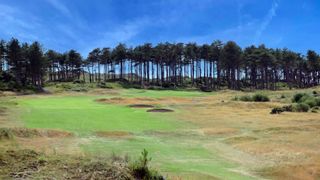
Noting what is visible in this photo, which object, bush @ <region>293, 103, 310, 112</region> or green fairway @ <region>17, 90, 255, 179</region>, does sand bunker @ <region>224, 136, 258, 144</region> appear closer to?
green fairway @ <region>17, 90, 255, 179</region>

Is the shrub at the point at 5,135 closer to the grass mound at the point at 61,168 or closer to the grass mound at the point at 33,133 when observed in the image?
the grass mound at the point at 33,133

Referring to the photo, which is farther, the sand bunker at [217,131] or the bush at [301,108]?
the bush at [301,108]

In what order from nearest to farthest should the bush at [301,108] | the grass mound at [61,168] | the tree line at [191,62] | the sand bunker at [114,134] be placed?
the grass mound at [61,168] < the sand bunker at [114,134] < the bush at [301,108] < the tree line at [191,62]

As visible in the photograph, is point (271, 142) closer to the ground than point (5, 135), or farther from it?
closer to the ground

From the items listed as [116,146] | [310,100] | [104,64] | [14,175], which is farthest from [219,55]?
[14,175]

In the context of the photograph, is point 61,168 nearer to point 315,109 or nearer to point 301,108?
point 301,108

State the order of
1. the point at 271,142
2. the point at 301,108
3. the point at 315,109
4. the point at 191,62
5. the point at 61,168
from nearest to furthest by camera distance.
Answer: the point at 61,168, the point at 271,142, the point at 301,108, the point at 315,109, the point at 191,62

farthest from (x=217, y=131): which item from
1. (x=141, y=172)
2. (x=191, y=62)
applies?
(x=191, y=62)

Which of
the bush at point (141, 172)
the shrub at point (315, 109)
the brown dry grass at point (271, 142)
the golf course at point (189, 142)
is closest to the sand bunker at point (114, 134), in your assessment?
the golf course at point (189, 142)

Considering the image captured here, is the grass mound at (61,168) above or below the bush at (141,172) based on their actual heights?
above

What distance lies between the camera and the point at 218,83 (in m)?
164

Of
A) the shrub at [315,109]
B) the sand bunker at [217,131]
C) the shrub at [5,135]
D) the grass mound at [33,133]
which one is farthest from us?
the shrub at [315,109]

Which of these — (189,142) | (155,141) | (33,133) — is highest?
(33,133)

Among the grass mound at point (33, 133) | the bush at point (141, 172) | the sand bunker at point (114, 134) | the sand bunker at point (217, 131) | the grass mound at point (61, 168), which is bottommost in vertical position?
the sand bunker at point (217, 131)
